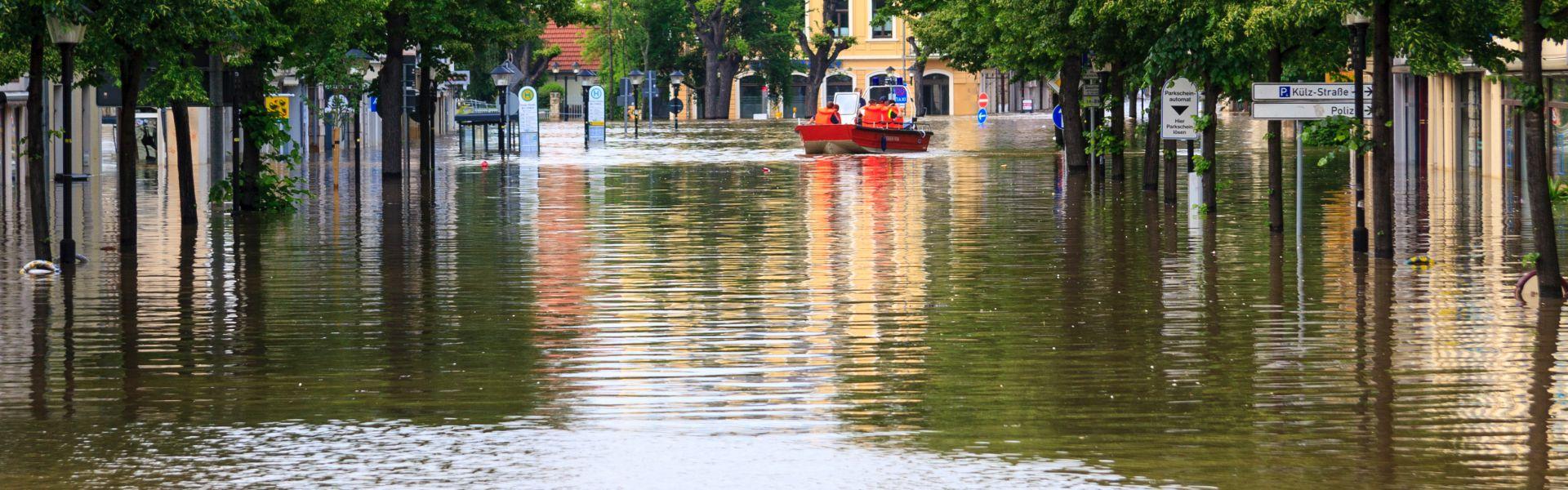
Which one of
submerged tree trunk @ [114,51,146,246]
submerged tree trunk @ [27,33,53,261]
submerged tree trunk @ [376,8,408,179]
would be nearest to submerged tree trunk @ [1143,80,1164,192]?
submerged tree trunk @ [376,8,408,179]

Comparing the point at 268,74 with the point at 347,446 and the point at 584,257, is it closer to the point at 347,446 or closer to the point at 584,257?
the point at 584,257

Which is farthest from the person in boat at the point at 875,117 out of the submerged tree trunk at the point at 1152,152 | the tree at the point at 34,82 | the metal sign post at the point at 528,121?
the tree at the point at 34,82

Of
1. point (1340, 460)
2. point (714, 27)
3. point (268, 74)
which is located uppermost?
point (714, 27)

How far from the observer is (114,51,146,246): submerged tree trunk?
67.4ft

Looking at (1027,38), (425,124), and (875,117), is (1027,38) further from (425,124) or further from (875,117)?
(875,117)

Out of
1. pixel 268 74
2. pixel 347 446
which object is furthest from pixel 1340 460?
pixel 268 74

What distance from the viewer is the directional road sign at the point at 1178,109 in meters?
25.3

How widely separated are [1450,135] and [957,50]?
31.0 ft

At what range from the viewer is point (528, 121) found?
55875 millimetres

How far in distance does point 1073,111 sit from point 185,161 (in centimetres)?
A: 1816

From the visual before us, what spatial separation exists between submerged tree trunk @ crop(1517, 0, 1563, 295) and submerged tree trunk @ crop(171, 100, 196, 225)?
14452mm

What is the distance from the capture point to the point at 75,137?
131 feet

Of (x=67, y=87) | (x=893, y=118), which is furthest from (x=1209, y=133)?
(x=893, y=118)

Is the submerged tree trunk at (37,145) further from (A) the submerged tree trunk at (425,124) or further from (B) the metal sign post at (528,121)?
(B) the metal sign post at (528,121)
